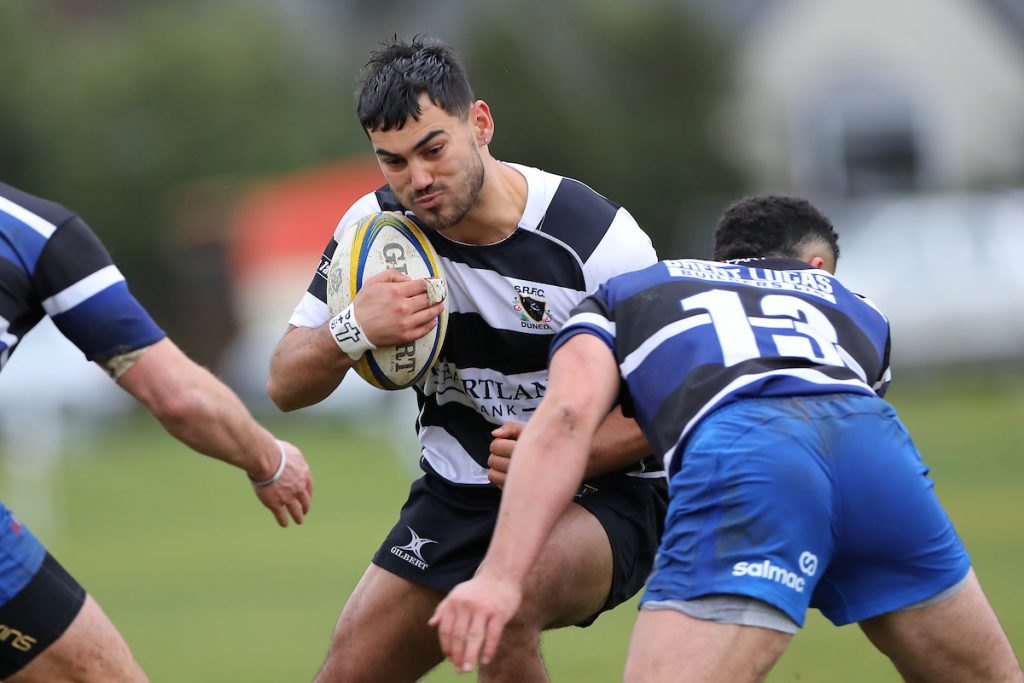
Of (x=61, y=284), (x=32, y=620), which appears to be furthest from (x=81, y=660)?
(x=61, y=284)

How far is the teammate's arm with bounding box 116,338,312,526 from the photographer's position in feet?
15.6

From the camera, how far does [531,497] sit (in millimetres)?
4078

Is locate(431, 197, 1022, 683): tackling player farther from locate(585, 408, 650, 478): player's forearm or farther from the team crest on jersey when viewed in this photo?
the team crest on jersey

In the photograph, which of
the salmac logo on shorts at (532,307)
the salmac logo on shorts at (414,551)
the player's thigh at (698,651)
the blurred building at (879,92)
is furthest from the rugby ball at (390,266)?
the blurred building at (879,92)

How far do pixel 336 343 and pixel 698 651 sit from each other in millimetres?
1863

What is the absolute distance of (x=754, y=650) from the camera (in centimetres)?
396

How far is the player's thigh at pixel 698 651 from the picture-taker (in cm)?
390

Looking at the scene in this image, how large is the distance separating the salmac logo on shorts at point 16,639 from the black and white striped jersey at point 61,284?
31.6 inches

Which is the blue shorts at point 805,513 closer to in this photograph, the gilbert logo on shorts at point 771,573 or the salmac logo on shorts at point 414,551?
the gilbert logo on shorts at point 771,573

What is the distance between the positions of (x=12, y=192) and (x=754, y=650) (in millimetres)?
2609

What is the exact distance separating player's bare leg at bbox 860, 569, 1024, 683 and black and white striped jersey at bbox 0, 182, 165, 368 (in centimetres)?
241

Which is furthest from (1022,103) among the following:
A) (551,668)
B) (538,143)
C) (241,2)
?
(551,668)

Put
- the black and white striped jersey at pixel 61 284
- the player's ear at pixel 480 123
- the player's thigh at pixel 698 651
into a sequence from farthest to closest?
the player's ear at pixel 480 123, the black and white striped jersey at pixel 61 284, the player's thigh at pixel 698 651

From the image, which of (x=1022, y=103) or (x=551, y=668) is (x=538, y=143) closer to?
(x=1022, y=103)
